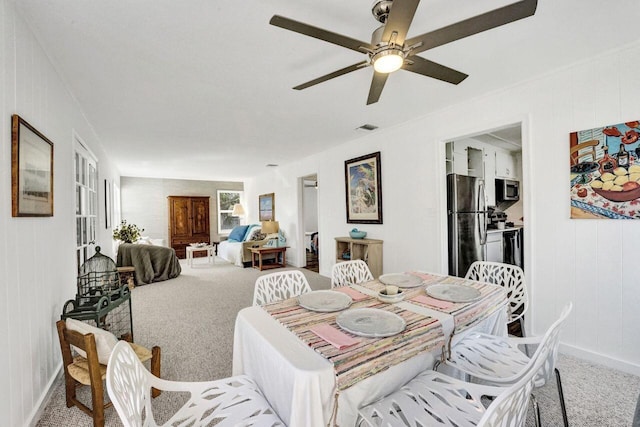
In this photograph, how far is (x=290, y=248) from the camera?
6.34m

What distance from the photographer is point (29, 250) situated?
1597 millimetres

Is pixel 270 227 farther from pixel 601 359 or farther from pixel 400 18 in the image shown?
pixel 400 18

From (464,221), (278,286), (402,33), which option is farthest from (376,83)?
(464,221)

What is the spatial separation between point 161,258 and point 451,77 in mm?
5259

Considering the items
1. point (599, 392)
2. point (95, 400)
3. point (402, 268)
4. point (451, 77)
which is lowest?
point (599, 392)

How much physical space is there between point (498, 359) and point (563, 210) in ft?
5.18

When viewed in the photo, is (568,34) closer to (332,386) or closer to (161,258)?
(332,386)

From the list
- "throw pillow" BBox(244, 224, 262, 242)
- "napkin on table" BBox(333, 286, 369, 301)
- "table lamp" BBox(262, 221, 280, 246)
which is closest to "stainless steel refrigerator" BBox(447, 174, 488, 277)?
"napkin on table" BBox(333, 286, 369, 301)

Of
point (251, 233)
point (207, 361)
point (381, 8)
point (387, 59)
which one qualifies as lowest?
point (207, 361)

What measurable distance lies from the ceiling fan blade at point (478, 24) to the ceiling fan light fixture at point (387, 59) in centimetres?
6

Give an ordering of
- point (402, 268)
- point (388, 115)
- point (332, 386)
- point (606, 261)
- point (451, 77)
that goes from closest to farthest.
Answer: point (332, 386), point (451, 77), point (606, 261), point (388, 115), point (402, 268)

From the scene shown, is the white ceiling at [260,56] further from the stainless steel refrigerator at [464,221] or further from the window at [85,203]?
the stainless steel refrigerator at [464,221]

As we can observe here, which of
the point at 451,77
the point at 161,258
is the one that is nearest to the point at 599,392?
the point at 451,77

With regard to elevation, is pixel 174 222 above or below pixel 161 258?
above
